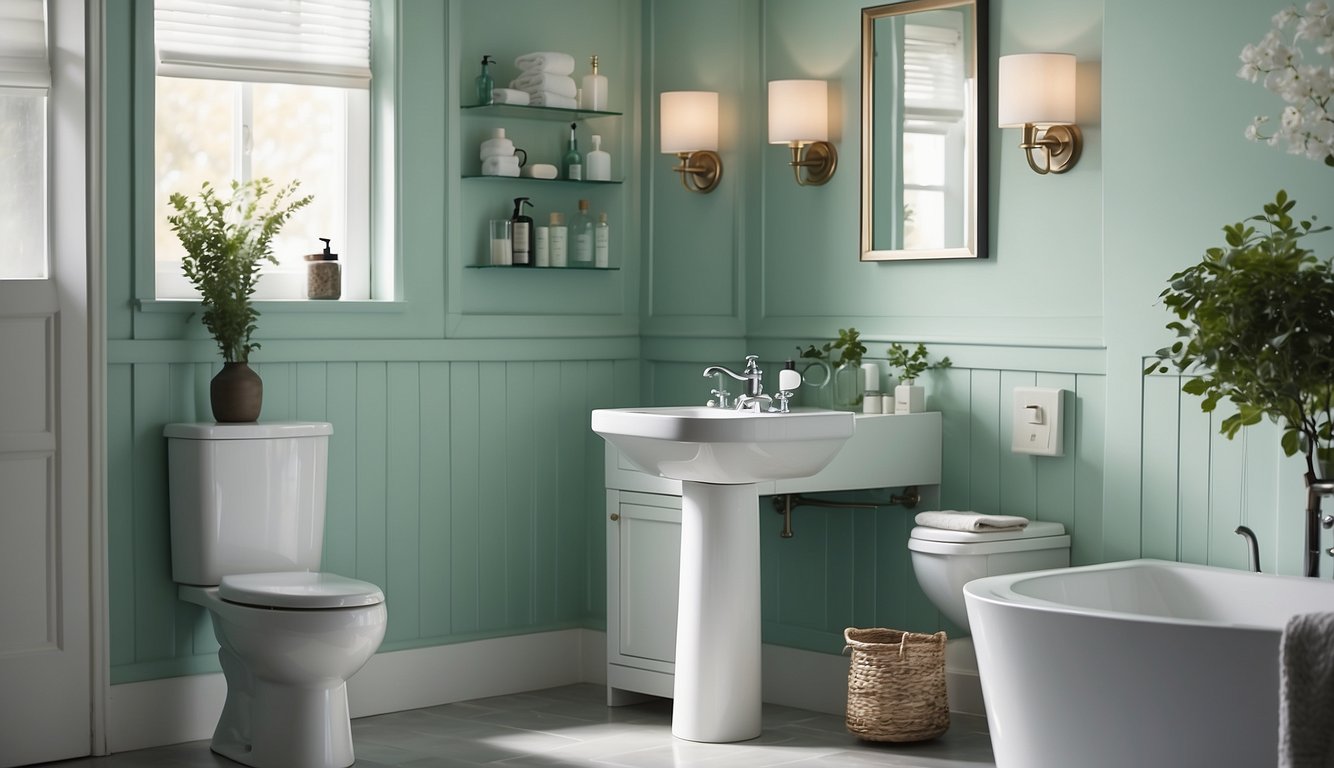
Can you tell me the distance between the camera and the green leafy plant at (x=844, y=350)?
14.6 ft

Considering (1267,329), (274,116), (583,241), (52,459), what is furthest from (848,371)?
(52,459)

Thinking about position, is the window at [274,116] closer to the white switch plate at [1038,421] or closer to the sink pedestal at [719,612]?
the sink pedestal at [719,612]

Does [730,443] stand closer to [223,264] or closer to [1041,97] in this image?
[1041,97]

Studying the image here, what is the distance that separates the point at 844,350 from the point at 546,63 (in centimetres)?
118

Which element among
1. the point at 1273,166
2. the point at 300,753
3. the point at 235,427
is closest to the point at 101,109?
the point at 235,427

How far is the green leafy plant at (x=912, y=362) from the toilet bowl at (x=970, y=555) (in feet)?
1.53

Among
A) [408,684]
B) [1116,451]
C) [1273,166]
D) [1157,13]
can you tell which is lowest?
[408,684]

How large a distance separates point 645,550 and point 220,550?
1.14 m

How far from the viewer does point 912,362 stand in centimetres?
440

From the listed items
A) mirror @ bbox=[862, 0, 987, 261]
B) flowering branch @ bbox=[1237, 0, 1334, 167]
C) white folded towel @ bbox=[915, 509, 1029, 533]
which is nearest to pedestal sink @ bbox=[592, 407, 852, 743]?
white folded towel @ bbox=[915, 509, 1029, 533]

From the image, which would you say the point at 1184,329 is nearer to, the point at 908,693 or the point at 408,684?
the point at 908,693

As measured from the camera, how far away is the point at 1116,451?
3928mm

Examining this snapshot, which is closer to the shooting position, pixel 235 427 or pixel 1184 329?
pixel 1184 329

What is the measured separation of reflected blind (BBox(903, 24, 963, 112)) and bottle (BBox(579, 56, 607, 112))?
36.6 inches
